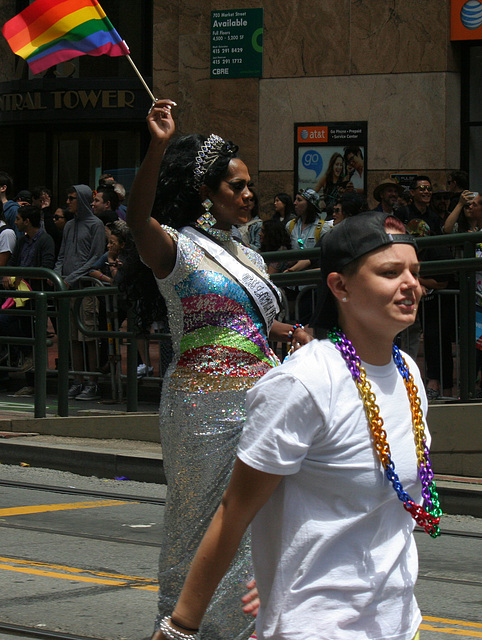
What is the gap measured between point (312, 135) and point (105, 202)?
16.0ft

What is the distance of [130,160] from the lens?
21.3m

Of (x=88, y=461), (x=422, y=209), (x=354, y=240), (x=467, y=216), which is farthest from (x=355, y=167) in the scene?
(x=354, y=240)

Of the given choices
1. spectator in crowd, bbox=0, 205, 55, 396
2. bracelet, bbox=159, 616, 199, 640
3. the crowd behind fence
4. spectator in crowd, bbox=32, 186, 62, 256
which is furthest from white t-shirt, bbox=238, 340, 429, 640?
spectator in crowd, bbox=32, 186, 62, 256

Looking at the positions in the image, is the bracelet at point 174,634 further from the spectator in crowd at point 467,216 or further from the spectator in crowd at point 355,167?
the spectator in crowd at point 355,167

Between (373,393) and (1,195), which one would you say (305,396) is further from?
(1,195)

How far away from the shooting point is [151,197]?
3703 millimetres

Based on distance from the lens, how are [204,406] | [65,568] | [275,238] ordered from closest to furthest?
[204,406], [65,568], [275,238]

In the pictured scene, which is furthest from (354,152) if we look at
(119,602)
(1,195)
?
(119,602)

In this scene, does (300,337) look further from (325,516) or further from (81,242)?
(81,242)

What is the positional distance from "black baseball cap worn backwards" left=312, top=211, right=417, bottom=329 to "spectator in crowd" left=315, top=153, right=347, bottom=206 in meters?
14.2

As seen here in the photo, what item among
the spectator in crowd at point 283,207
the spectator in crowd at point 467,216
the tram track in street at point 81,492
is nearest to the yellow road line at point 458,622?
the tram track in street at point 81,492

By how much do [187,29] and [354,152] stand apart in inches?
138

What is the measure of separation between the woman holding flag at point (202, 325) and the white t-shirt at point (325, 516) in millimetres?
1303

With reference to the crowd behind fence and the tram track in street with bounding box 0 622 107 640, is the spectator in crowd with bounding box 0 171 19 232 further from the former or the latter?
the tram track in street with bounding box 0 622 107 640
